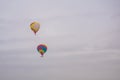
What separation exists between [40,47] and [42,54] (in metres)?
1.71

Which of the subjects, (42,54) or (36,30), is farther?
(42,54)

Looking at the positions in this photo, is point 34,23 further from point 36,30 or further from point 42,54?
point 42,54

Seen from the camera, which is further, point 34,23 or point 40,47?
point 40,47

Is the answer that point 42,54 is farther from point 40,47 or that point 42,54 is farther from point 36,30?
point 36,30

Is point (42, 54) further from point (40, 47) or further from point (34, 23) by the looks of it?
point (34, 23)

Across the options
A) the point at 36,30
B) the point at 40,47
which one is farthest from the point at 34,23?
the point at 40,47

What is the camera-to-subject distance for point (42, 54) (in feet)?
229

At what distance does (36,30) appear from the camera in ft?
215

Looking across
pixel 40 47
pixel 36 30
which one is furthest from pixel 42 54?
pixel 36 30

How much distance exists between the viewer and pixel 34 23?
65500 mm

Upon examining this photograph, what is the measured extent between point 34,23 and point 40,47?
7.15 m

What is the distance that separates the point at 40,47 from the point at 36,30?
6.08m

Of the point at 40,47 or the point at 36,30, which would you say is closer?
the point at 36,30
